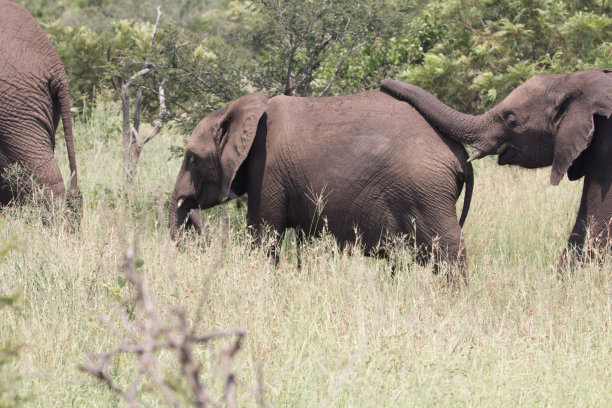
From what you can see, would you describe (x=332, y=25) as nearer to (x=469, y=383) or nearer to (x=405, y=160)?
(x=405, y=160)

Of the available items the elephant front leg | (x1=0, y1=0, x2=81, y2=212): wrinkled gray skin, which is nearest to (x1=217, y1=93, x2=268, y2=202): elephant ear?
(x1=0, y1=0, x2=81, y2=212): wrinkled gray skin

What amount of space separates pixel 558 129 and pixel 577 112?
0.17m

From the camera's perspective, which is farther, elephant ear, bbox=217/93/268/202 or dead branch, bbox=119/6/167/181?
dead branch, bbox=119/6/167/181

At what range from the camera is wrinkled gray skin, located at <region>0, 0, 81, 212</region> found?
20.6 ft

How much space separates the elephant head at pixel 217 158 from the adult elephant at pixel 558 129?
3.41 feet

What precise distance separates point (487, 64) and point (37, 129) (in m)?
5.15

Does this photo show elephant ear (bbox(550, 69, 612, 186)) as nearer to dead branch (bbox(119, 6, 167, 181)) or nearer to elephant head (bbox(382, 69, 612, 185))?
elephant head (bbox(382, 69, 612, 185))

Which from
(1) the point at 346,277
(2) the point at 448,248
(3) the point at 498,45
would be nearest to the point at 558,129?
(2) the point at 448,248

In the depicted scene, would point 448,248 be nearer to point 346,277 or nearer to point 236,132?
point 346,277

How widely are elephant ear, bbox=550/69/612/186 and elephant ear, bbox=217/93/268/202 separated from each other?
2.06m

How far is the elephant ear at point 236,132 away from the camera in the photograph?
5.93m

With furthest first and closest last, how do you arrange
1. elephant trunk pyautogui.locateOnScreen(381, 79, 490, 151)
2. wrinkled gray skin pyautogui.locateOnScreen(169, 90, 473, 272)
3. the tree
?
1. the tree
2. elephant trunk pyautogui.locateOnScreen(381, 79, 490, 151)
3. wrinkled gray skin pyautogui.locateOnScreen(169, 90, 473, 272)

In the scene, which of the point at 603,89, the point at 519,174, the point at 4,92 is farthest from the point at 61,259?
the point at 519,174

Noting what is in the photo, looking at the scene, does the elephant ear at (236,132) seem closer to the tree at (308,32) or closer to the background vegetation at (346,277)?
the background vegetation at (346,277)
